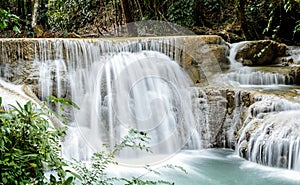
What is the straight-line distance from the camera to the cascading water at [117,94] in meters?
5.11

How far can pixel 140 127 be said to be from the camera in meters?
5.18

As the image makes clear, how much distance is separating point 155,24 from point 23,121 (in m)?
8.49

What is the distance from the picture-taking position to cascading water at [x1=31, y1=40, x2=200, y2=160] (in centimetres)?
511

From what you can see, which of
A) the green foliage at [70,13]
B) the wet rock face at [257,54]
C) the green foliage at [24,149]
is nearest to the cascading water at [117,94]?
the wet rock face at [257,54]

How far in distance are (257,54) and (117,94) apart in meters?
3.39

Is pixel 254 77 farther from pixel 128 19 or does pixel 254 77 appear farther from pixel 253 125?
pixel 128 19

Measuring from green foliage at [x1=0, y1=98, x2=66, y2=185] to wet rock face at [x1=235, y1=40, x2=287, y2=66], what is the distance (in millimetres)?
5936

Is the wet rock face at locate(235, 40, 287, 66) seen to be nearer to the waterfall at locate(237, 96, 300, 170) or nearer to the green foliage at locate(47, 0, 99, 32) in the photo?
the waterfall at locate(237, 96, 300, 170)

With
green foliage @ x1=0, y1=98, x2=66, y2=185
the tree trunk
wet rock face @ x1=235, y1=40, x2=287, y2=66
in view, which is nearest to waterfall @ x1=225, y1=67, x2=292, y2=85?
wet rock face @ x1=235, y1=40, x2=287, y2=66

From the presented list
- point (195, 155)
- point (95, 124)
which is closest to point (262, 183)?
point (195, 155)

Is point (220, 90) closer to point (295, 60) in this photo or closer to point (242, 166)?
point (242, 166)

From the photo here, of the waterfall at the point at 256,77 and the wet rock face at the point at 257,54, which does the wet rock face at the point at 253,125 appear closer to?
the waterfall at the point at 256,77

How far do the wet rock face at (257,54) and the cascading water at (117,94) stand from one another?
68.7 inches

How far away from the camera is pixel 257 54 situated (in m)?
6.86
